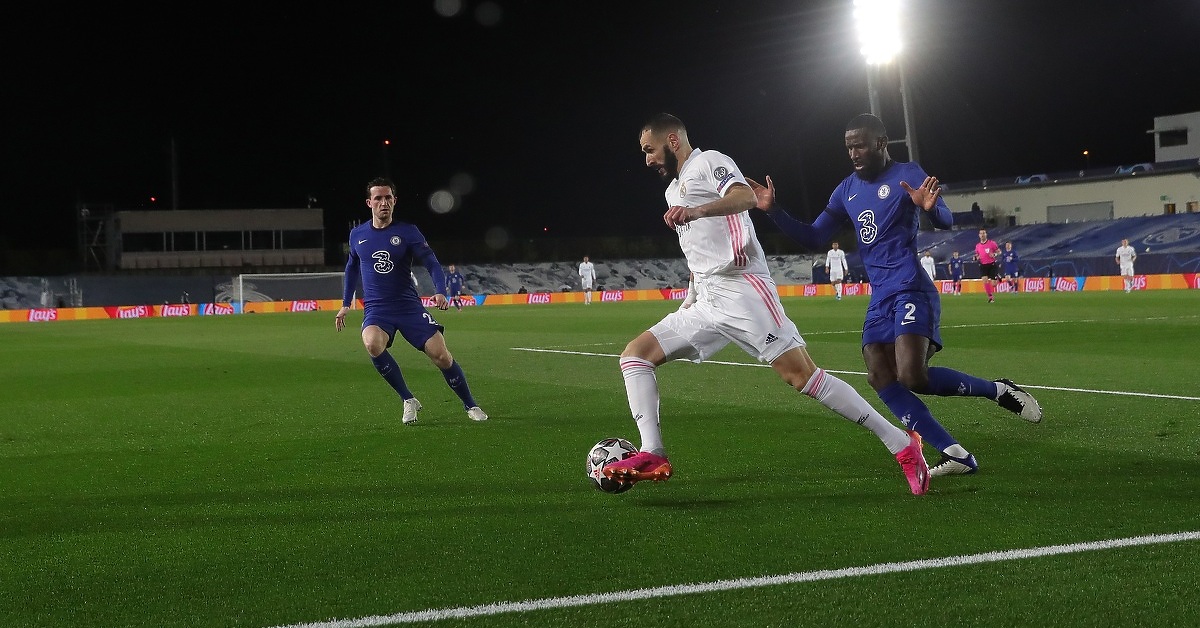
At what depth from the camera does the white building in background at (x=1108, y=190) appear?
2372 inches

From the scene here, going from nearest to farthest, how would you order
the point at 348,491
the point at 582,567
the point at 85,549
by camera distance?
1. the point at 582,567
2. the point at 85,549
3. the point at 348,491

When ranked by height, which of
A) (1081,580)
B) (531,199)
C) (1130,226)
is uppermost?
(531,199)

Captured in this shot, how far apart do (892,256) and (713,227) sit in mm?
1332

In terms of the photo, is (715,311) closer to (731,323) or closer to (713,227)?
(731,323)

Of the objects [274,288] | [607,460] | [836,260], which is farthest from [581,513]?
[274,288]

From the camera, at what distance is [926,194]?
6297 millimetres

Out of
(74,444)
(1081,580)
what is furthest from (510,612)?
(74,444)

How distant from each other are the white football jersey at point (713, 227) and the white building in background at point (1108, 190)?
6072cm

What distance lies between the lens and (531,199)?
76.8 meters

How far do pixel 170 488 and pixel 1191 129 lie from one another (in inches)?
2746

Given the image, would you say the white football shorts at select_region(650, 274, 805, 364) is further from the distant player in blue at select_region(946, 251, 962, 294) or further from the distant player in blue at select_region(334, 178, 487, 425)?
the distant player in blue at select_region(946, 251, 962, 294)

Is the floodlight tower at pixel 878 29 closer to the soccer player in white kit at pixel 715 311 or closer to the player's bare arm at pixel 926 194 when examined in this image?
the player's bare arm at pixel 926 194

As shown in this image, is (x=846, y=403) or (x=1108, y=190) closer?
(x=846, y=403)

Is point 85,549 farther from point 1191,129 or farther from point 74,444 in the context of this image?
point 1191,129
